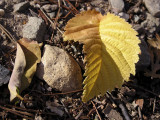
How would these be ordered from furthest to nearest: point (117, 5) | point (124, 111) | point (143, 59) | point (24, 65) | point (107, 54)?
point (117, 5), point (143, 59), point (124, 111), point (24, 65), point (107, 54)

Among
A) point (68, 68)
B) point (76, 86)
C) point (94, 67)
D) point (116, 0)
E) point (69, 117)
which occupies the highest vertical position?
point (116, 0)

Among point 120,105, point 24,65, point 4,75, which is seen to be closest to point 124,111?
point 120,105

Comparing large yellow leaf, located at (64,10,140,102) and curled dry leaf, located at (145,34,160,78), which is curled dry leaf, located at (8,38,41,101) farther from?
curled dry leaf, located at (145,34,160,78)

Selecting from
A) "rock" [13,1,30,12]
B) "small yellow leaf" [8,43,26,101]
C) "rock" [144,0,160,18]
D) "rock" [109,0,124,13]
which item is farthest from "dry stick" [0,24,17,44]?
A: "rock" [144,0,160,18]

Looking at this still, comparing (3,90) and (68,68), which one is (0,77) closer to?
(3,90)

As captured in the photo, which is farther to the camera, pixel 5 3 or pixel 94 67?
pixel 5 3

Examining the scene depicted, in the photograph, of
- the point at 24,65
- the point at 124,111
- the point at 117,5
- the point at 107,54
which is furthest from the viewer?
the point at 117,5

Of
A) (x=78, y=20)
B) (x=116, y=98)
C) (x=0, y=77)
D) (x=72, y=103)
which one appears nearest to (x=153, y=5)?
(x=78, y=20)

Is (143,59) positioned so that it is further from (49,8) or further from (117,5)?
(49,8)
